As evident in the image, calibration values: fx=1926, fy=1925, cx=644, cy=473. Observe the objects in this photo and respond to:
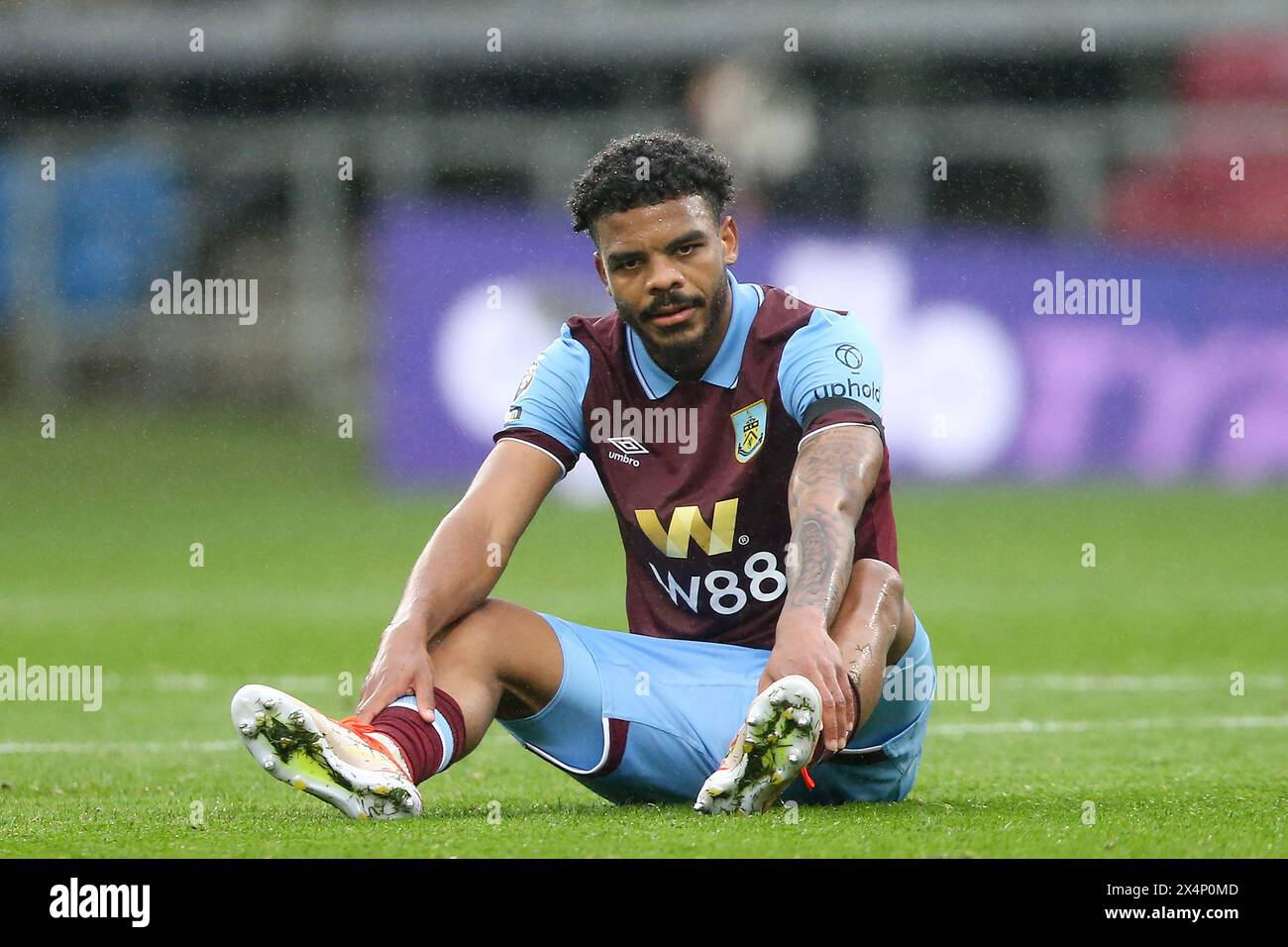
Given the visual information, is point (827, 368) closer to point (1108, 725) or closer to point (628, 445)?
point (628, 445)

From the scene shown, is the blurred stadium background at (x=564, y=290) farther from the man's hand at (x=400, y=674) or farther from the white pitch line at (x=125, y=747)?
the man's hand at (x=400, y=674)

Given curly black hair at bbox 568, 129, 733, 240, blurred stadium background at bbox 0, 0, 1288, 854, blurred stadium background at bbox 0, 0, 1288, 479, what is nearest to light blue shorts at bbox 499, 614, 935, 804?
curly black hair at bbox 568, 129, 733, 240

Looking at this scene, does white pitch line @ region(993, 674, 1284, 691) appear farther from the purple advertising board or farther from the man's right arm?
the purple advertising board

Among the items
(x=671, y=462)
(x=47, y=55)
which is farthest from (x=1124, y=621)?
(x=47, y=55)

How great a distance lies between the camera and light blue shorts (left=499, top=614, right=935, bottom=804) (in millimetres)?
4562

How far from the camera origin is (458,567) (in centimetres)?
450

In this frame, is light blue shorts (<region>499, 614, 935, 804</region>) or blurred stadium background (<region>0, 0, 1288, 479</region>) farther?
blurred stadium background (<region>0, 0, 1288, 479</region>)

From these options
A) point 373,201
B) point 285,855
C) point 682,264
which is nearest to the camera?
point 285,855

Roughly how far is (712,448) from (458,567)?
29.1 inches

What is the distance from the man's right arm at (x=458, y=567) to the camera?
170 inches

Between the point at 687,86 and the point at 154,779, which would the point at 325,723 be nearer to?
the point at 154,779

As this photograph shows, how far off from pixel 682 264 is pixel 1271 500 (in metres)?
12.0

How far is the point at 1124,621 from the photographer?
10.1m

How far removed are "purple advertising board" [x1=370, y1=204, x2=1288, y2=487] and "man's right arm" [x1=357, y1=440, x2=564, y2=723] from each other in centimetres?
1115
